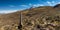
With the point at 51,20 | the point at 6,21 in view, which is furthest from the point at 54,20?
the point at 6,21

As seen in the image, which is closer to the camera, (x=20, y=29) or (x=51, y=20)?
(x=20, y=29)

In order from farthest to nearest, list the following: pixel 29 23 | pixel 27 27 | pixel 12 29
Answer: pixel 29 23, pixel 27 27, pixel 12 29

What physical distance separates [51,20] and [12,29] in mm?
5593

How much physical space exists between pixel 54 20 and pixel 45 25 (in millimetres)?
2943

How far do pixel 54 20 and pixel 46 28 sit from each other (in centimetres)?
383

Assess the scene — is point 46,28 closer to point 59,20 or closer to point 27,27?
point 27,27

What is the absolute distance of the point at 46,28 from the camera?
17.9 m

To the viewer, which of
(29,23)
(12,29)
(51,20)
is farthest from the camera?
(51,20)

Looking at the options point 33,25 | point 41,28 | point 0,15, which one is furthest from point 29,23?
point 0,15

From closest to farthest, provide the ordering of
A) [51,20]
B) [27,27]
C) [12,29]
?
[12,29]
[27,27]
[51,20]

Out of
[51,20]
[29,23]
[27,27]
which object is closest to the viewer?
[27,27]

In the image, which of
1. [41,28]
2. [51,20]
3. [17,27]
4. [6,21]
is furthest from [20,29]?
[51,20]

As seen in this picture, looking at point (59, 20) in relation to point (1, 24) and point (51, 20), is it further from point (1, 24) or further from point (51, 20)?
point (1, 24)

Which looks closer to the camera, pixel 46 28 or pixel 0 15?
pixel 46 28
